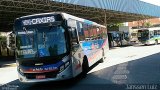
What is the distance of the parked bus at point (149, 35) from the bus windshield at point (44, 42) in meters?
33.3

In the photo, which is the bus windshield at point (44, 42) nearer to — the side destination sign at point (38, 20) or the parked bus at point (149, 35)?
the side destination sign at point (38, 20)

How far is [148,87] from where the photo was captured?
10156mm

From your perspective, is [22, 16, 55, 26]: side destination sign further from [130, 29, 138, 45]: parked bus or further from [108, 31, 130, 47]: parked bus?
[130, 29, 138, 45]: parked bus

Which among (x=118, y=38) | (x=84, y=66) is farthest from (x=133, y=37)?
(x=84, y=66)

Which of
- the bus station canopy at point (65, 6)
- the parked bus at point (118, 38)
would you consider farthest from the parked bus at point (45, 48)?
the parked bus at point (118, 38)

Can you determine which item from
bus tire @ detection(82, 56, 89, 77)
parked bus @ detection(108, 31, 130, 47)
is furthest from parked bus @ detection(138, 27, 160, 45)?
bus tire @ detection(82, 56, 89, 77)

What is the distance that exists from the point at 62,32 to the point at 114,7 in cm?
2652

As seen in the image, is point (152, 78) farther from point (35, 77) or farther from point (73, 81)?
point (35, 77)

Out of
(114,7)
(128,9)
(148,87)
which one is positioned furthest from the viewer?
(128,9)

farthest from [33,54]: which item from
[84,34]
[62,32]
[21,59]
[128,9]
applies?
[128,9]

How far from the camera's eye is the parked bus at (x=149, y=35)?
43.1m

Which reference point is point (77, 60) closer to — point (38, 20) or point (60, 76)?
point (60, 76)

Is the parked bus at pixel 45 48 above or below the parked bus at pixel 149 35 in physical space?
above

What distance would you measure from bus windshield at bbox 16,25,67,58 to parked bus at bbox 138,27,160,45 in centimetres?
3333
